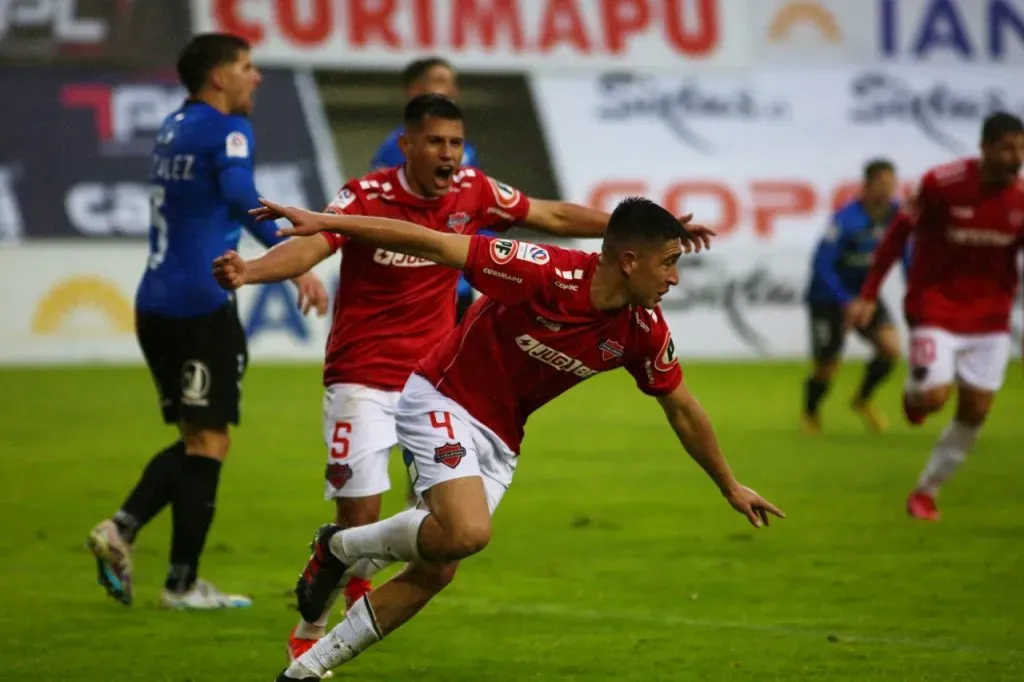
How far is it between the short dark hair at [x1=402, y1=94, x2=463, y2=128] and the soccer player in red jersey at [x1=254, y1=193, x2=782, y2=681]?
102 centimetres

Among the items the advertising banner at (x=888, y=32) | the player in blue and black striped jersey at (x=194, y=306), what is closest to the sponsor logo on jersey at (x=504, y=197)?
the player in blue and black striped jersey at (x=194, y=306)

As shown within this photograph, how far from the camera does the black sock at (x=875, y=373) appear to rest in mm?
15523

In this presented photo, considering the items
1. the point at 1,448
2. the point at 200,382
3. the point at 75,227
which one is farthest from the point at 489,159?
the point at 200,382

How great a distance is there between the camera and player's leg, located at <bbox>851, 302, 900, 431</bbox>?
15.6 m

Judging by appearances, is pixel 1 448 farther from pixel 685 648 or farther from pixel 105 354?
pixel 685 648

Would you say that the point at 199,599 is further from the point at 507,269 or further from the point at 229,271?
the point at 507,269

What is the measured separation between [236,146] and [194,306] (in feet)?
2.40

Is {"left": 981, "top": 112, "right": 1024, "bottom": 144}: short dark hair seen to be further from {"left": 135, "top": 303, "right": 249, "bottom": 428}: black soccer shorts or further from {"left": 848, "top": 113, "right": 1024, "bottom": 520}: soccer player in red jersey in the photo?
{"left": 135, "top": 303, "right": 249, "bottom": 428}: black soccer shorts

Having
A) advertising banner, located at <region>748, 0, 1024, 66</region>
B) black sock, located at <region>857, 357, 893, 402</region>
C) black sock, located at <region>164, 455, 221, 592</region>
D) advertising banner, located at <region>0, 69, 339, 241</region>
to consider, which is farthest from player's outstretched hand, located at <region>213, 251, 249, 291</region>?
advertising banner, located at <region>748, 0, 1024, 66</region>

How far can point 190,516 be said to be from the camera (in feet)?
25.2

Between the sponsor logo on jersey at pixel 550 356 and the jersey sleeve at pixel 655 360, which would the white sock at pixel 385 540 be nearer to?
the sponsor logo on jersey at pixel 550 356

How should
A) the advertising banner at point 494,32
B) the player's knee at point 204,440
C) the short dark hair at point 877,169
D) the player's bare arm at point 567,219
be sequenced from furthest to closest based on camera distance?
the advertising banner at point 494,32, the short dark hair at point 877,169, the player's knee at point 204,440, the player's bare arm at point 567,219

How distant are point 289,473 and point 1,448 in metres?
2.77

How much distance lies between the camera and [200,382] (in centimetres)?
765
